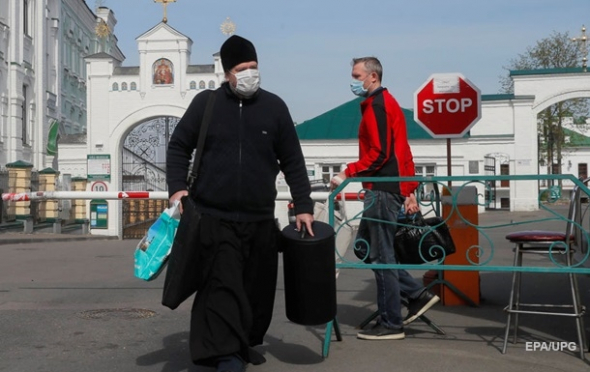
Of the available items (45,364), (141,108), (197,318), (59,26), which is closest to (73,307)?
(45,364)

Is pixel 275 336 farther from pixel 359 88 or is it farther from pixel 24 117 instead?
pixel 24 117

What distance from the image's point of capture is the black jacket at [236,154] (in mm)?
4727

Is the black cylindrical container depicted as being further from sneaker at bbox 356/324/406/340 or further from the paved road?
sneaker at bbox 356/324/406/340

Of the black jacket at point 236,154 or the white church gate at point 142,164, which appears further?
the white church gate at point 142,164

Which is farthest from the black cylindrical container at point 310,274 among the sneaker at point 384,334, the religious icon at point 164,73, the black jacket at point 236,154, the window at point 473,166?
the window at point 473,166

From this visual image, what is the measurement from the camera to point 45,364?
529cm

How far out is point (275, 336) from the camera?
245 inches

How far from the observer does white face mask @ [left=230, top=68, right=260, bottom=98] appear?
4750 millimetres

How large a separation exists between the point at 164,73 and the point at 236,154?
24.0 meters

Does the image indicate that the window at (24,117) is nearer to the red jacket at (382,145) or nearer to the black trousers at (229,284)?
the red jacket at (382,145)

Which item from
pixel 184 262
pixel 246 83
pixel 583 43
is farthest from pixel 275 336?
pixel 583 43

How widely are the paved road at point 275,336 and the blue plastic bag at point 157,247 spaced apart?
0.71m

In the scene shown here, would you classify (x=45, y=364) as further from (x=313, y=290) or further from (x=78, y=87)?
(x=78, y=87)

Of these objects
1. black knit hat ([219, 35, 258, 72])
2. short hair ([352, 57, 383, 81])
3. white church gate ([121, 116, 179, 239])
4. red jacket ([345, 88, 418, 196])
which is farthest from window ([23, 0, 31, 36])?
black knit hat ([219, 35, 258, 72])
